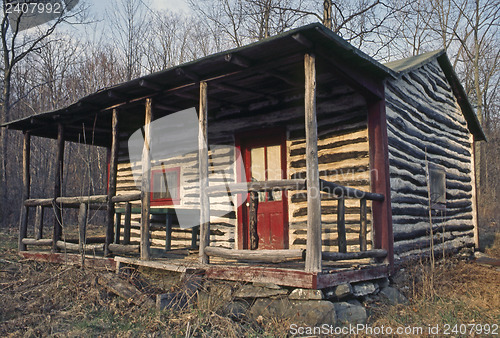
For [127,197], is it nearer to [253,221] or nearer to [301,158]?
[253,221]

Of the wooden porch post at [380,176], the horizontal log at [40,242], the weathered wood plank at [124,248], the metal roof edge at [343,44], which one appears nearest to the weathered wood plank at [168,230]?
the weathered wood plank at [124,248]

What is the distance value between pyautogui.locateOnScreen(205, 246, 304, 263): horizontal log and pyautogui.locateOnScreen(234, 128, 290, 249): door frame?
7.98 feet

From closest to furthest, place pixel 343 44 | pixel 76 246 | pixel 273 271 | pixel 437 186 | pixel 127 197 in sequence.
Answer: pixel 343 44 < pixel 273 271 < pixel 127 197 < pixel 76 246 < pixel 437 186

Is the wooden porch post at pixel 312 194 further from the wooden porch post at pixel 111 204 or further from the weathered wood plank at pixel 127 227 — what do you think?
the wooden porch post at pixel 111 204

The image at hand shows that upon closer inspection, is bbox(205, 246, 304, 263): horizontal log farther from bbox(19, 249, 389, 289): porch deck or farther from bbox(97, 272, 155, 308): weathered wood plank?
bbox(97, 272, 155, 308): weathered wood plank

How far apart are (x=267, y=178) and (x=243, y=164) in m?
0.64

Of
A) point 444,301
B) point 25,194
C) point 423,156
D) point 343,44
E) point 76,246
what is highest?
point 343,44

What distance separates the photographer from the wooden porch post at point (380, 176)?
731cm

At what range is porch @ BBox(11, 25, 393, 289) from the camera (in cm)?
573

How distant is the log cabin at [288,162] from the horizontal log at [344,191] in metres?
0.03

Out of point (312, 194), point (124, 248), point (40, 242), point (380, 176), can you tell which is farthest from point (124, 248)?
point (380, 176)

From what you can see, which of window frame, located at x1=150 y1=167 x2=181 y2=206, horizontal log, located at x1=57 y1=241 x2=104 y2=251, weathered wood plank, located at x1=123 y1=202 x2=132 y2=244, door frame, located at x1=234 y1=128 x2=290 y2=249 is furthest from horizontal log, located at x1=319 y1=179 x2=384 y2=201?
window frame, located at x1=150 y1=167 x2=181 y2=206

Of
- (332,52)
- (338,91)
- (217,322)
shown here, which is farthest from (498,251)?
(217,322)

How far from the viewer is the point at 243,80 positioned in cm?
742
